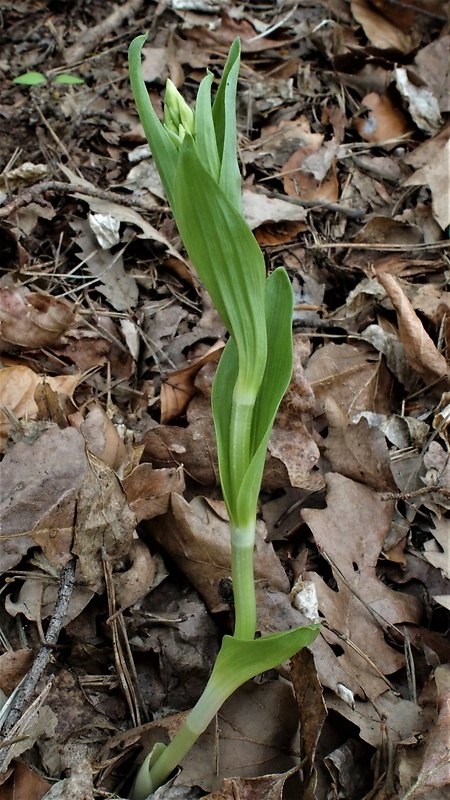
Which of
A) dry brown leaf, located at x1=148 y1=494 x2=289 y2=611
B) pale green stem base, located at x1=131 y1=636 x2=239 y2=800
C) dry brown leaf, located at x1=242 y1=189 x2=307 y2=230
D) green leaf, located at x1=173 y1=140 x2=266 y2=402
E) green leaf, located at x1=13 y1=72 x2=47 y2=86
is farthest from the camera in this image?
green leaf, located at x1=13 y1=72 x2=47 y2=86

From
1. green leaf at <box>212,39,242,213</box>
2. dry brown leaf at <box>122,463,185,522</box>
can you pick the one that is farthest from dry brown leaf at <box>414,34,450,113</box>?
dry brown leaf at <box>122,463,185,522</box>

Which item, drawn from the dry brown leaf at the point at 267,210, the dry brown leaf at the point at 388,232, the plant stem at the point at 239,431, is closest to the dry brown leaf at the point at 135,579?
the plant stem at the point at 239,431

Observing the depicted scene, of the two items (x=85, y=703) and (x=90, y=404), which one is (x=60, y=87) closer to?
(x=90, y=404)

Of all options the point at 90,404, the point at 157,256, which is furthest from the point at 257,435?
the point at 157,256

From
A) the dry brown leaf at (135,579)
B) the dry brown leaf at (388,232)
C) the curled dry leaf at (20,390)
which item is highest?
the curled dry leaf at (20,390)

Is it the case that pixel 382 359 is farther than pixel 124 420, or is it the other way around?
Result: pixel 382 359

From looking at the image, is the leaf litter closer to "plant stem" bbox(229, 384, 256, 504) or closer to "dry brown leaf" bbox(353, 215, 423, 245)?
"dry brown leaf" bbox(353, 215, 423, 245)

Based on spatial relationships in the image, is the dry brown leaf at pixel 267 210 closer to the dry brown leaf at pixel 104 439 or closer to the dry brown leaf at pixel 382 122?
the dry brown leaf at pixel 382 122
